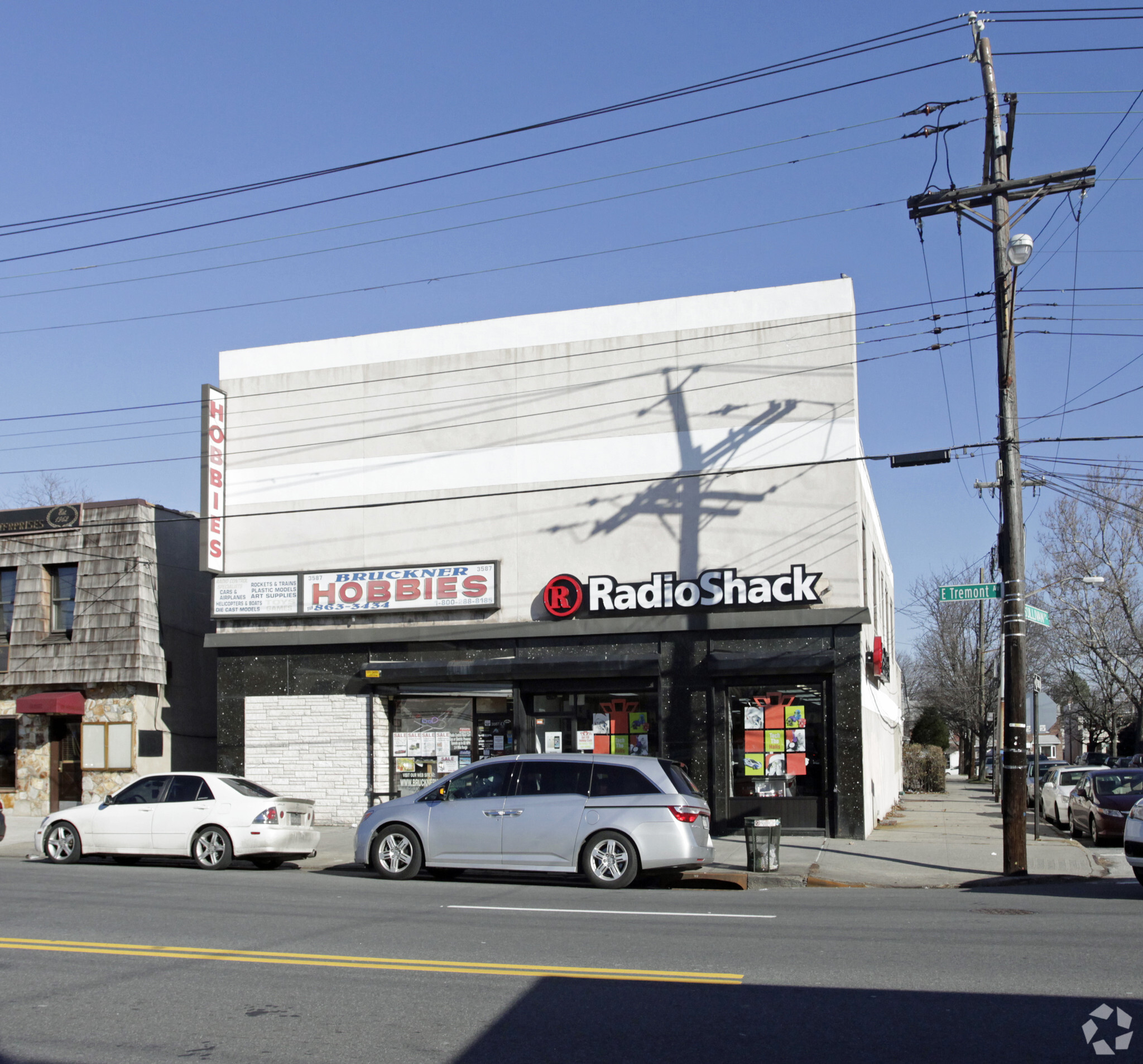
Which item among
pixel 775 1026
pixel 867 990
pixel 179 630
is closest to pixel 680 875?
pixel 867 990

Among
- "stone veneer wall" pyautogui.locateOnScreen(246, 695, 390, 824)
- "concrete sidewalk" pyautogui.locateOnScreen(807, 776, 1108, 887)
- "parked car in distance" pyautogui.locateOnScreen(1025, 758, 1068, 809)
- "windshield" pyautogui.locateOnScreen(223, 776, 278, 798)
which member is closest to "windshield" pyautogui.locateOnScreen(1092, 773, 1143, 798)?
"concrete sidewalk" pyautogui.locateOnScreen(807, 776, 1108, 887)

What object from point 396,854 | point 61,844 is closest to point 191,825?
point 61,844

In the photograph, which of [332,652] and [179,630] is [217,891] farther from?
[179,630]

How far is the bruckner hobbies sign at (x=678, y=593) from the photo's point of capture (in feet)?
66.4

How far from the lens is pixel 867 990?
25.6 feet

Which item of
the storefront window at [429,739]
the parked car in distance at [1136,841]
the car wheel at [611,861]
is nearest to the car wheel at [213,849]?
the car wheel at [611,861]

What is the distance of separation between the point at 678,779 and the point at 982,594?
5921 millimetres

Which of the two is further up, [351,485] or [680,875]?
[351,485]

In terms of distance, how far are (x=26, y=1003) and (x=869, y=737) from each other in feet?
57.2

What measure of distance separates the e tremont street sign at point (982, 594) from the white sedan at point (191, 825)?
10.3 meters

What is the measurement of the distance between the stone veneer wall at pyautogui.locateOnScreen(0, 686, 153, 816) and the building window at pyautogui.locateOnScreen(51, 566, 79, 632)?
1.72 meters

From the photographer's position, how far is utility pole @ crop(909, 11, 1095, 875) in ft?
53.1

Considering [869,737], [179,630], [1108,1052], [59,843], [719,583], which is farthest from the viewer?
[179,630]

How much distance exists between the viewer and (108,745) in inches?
966
